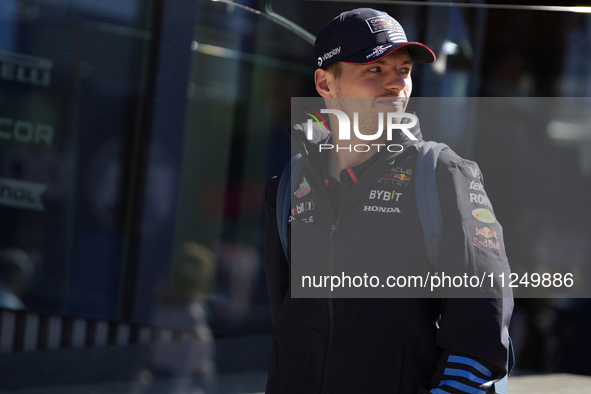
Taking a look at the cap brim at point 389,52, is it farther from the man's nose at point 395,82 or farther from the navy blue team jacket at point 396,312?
the navy blue team jacket at point 396,312

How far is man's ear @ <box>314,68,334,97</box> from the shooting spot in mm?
1823

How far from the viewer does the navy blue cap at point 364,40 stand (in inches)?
65.5

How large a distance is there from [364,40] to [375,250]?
1.74ft

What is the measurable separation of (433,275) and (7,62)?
200 inches

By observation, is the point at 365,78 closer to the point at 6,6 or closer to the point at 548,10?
the point at 6,6

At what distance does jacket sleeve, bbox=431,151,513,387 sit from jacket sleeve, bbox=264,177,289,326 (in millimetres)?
499

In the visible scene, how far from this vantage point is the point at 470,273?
1.40m

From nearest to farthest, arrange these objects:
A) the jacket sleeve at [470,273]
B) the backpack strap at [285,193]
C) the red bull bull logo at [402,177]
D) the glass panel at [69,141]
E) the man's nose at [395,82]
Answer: the jacket sleeve at [470,273] < the red bull bull logo at [402,177] < the man's nose at [395,82] < the backpack strap at [285,193] < the glass panel at [69,141]

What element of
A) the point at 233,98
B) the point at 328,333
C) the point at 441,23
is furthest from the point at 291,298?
the point at 441,23

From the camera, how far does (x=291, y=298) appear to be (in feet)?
5.61

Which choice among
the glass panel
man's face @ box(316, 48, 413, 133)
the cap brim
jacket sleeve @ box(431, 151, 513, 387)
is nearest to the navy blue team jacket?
jacket sleeve @ box(431, 151, 513, 387)

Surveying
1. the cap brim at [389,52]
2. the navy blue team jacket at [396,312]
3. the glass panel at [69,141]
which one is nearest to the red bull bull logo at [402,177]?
the navy blue team jacket at [396,312]

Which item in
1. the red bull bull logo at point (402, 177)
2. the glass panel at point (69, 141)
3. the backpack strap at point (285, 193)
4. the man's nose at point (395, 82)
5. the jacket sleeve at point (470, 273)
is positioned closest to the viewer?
the jacket sleeve at point (470, 273)

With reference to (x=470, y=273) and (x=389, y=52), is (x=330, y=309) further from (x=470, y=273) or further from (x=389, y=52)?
(x=389, y=52)
